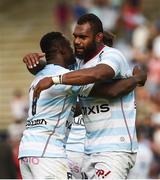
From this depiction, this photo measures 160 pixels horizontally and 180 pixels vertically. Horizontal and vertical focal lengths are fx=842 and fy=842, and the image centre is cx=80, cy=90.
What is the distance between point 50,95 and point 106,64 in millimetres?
663

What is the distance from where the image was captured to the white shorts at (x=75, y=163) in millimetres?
9203

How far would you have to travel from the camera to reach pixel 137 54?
57.0 feet

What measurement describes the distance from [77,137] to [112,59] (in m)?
1.85

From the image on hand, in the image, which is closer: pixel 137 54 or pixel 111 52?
pixel 111 52

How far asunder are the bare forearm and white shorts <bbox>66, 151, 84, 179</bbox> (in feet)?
4.04

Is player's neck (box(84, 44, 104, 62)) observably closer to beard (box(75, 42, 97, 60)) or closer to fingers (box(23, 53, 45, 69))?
beard (box(75, 42, 97, 60))

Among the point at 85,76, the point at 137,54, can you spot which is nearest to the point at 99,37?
the point at 85,76

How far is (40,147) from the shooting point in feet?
26.8

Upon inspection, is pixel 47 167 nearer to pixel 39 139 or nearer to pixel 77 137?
pixel 39 139

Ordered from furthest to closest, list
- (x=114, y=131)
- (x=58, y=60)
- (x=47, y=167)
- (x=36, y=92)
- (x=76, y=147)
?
1. (x=76, y=147)
2. (x=58, y=60)
3. (x=114, y=131)
4. (x=47, y=167)
5. (x=36, y=92)

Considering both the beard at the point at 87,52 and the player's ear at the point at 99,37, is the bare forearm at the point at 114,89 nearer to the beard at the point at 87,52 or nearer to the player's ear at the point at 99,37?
the beard at the point at 87,52

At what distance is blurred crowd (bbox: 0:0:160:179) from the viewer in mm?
14586

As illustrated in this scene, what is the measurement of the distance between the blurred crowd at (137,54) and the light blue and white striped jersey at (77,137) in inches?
147

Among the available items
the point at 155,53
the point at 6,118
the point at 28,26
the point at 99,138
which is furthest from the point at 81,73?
the point at 28,26
